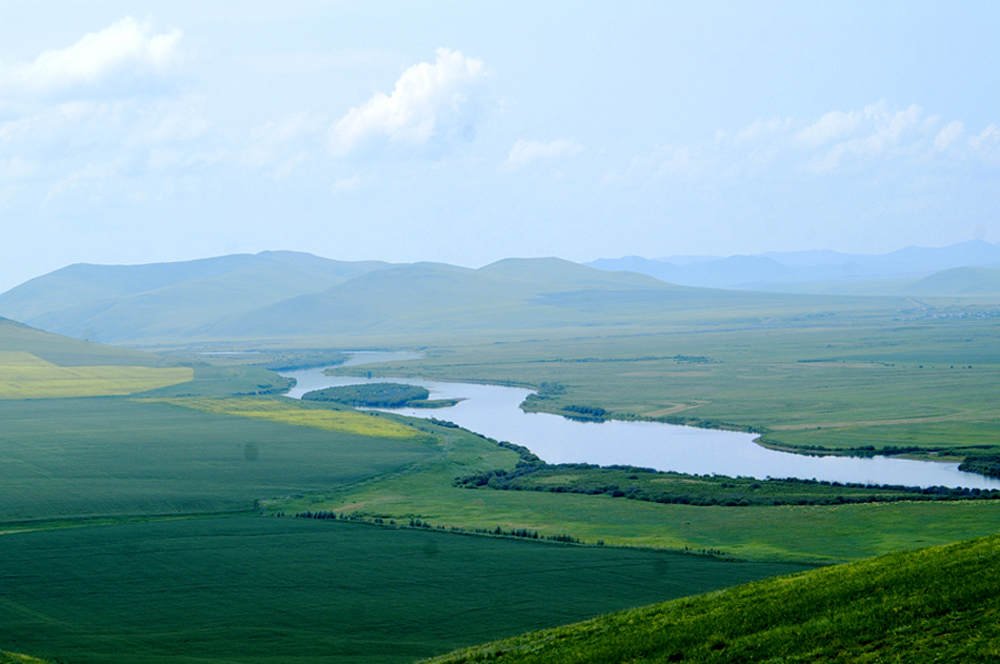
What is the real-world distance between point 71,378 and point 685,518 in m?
104

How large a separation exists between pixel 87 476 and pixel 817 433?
177ft

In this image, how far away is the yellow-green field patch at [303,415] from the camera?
268 feet

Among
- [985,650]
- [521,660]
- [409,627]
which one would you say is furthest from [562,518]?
[985,650]

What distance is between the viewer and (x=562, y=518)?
159 ft

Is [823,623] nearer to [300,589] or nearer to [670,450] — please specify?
[300,589]

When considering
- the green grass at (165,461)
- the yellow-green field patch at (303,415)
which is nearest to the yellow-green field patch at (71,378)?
the yellow-green field patch at (303,415)

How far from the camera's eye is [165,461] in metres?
65.3

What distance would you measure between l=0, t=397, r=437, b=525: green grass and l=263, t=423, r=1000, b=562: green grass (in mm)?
4339

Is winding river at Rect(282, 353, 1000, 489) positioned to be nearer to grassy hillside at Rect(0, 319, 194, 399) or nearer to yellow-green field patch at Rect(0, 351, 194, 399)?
yellow-green field patch at Rect(0, 351, 194, 399)

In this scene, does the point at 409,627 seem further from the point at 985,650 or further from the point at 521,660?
the point at 985,650

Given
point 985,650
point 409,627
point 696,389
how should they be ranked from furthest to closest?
point 696,389 → point 409,627 → point 985,650

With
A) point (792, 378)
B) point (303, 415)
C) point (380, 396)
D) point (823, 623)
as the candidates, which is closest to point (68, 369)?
point (380, 396)

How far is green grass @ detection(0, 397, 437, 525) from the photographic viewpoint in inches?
2035

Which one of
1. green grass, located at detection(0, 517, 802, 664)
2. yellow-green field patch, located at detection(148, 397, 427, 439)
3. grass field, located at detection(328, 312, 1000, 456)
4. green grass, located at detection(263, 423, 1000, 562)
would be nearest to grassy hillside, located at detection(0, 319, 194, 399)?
yellow-green field patch, located at detection(148, 397, 427, 439)
